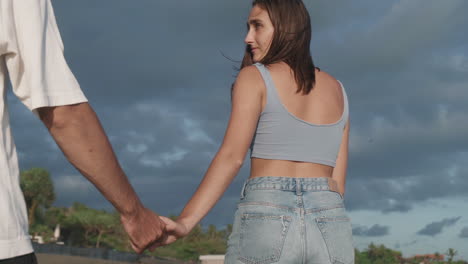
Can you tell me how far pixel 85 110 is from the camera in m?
2.03

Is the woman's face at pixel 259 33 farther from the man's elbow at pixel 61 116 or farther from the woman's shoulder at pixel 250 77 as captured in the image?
the man's elbow at pixel 61 116

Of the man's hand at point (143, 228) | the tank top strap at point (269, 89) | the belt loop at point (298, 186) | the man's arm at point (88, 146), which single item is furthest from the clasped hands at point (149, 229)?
the tank top strap at point (269, 89)

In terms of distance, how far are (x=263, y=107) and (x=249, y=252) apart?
752mm

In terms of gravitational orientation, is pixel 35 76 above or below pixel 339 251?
above

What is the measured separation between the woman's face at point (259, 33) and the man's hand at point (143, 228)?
1.10 metres

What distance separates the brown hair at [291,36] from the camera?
3221 millimetres

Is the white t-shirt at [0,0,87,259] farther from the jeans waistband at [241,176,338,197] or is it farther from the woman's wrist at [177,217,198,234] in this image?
the woman's wrist at [177,217,198,234]

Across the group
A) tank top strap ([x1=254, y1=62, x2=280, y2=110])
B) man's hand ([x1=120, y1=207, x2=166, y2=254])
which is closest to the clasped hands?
man's hand ([x1=120, y1=207, x2=166, y2=254])

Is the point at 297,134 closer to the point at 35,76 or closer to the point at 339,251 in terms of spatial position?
the point at 339,251

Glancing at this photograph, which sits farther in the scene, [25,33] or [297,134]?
[297,134]

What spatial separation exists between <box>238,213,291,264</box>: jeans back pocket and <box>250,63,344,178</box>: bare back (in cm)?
26

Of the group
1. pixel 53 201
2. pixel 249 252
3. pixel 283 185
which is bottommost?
pixel 249 252

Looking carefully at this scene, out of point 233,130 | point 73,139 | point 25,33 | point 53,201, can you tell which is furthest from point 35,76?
point 53,201

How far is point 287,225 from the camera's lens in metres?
2.78
